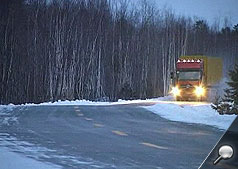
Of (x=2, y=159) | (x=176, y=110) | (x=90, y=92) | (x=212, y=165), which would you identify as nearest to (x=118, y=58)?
(x=90, y=92)

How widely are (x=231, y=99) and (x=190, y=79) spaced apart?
16976mm

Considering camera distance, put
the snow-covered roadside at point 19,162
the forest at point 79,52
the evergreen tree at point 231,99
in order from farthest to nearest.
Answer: the forest at point 79,52 → the evergreen tree at point 231,99 → the snow-covered roadside at point 19,162

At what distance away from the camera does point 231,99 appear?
20891 mm

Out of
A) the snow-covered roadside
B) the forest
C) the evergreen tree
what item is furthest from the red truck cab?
the snow-covered roadside

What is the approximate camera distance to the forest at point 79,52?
5134cm

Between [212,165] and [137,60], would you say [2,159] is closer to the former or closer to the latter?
[212,165]

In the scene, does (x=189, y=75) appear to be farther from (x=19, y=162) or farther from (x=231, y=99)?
(x=19, y=162)

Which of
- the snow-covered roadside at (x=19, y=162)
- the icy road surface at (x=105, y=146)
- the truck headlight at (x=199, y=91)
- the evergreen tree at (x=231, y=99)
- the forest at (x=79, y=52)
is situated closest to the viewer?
the snow-covered roadside at (x=19, y=162)

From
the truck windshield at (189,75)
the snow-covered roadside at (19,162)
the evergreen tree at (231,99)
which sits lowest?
the snow-covered roadside at (19,162)

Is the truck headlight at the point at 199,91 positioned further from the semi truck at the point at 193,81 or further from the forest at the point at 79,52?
the forest at the point at 79,52

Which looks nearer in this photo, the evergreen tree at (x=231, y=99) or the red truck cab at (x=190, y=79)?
the evergreen tree at (x=231, y=99)

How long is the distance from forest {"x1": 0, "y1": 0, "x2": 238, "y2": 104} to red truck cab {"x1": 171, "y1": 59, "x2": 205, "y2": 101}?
7.76m

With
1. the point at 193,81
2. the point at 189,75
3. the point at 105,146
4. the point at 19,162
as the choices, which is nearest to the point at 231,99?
the point at 105,146

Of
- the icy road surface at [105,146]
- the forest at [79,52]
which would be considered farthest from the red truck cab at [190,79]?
the icy road surface at [105,146]
